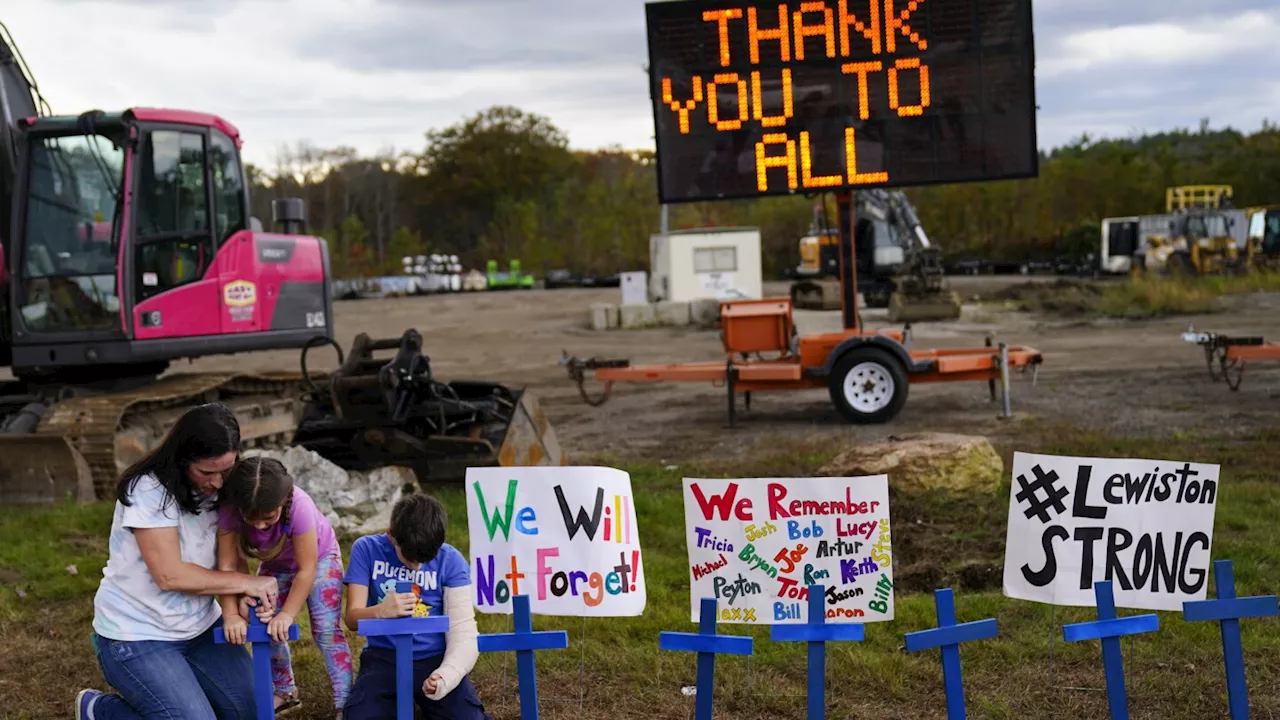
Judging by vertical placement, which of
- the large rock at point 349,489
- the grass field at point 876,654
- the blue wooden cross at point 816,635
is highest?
the blue wooden cross at point 816,635

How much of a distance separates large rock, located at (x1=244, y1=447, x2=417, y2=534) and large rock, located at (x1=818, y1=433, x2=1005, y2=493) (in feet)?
10.1

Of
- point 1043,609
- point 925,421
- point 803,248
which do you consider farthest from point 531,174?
point 1043,609

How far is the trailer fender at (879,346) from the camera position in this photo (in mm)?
13570

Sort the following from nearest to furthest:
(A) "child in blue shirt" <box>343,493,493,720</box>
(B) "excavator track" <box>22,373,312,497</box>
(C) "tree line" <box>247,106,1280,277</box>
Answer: (A) "child in blue shirt" <box>343,493,493,720</box>, (B) "excavator track" <box>22,373,312,497</box>, (C) "tree line" <box>247,106,1280,277</box>

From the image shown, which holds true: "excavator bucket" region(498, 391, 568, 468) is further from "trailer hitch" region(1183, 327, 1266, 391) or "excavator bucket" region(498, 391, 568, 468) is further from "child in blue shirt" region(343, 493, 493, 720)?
"trailer hitch" region(1183, 327, 1266, 391)

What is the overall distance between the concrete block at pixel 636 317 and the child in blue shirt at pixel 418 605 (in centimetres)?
2521

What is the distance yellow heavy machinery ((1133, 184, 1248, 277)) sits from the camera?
122 feet

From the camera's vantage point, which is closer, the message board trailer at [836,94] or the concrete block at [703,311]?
the message board trailer at [836,94]

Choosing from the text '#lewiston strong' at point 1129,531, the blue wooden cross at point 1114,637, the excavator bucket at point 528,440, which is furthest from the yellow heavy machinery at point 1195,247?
the blue wooden cross at point 1114,637

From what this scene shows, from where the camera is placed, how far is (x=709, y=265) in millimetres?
33375

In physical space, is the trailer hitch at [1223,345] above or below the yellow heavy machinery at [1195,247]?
below

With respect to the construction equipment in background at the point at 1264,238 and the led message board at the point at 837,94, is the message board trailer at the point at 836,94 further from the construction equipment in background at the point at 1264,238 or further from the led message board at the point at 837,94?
the construction equipment in background at the point at 1264,238

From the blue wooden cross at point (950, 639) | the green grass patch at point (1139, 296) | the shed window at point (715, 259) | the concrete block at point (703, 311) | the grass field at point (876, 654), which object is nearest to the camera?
the blue wooden cross at point (950, 639)

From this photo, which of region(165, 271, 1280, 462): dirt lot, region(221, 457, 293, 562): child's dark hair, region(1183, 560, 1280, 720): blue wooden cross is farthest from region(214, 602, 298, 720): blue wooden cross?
region(165, 271, 1280, 462): dirt lot
